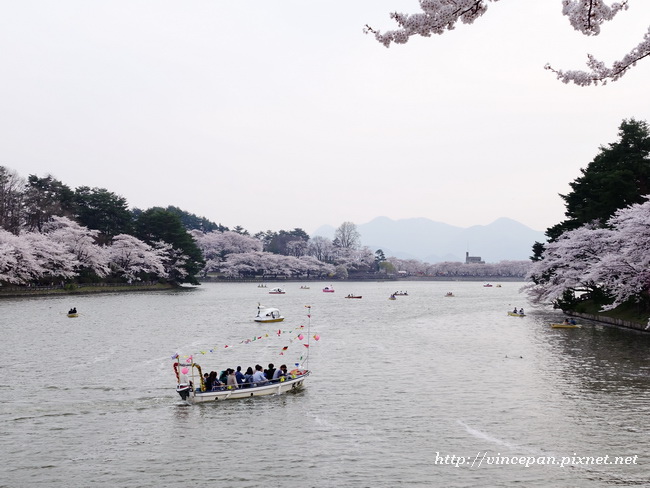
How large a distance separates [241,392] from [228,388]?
2.50 ft

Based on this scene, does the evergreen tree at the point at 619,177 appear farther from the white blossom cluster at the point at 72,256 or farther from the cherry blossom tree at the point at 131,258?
the cherry blossom tree at the point at 131,258

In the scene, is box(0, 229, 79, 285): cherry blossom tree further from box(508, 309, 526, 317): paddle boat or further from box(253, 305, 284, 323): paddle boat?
box(508, 309, 526, 317): paddle boat

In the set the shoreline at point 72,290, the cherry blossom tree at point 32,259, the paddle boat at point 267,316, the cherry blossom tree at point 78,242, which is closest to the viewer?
the paddle boat at point 267,316

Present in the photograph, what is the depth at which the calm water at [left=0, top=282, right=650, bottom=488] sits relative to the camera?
21.3 meters

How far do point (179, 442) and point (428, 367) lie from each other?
71.7 feet

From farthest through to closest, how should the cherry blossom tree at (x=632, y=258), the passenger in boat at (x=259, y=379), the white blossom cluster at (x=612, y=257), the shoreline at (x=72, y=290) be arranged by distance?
the shoreline at (x=72, y=290) < the white blossom cluster at (x=612, y=257) < the cherry blossom tree at (x=632, y=258) < the passenger in boat at (x=259, y=379)

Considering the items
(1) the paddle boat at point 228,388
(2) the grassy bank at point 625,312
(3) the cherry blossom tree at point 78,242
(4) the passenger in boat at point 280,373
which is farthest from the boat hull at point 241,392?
(3) the cherry blossom tree at point 78,242

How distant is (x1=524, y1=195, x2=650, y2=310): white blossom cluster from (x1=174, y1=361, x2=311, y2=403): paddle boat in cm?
3358

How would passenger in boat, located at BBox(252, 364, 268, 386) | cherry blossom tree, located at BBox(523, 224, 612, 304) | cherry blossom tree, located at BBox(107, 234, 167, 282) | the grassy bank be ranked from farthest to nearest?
1. cherry blossom tree, located at BBox(107, 234, 167, 282)
2. cherry blossom tree, located at BBox(523, 224, 612, 304)
3. the grassy bank
4. passenger in boat, located at BBox(252, 364, 268, 386)

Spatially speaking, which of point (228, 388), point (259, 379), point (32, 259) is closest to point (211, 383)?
point (228, 388)

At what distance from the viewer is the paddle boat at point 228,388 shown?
1190 inches

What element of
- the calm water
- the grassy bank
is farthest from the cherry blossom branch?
the grassy bank

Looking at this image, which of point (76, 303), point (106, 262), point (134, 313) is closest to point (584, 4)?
point (134, 313)

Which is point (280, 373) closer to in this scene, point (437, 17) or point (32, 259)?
point (437, 17)
